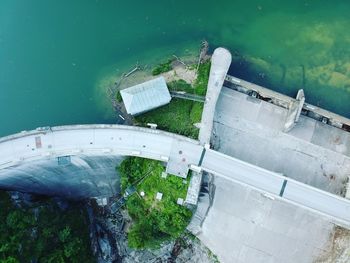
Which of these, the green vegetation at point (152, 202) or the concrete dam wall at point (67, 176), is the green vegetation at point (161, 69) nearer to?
the green vegetation at point (152, 202)

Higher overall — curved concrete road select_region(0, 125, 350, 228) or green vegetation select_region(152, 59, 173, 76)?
green vegetation select_region(152, 59, 173, 76)

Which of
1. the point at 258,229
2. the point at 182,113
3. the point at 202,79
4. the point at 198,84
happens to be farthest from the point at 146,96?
the point at 258,229

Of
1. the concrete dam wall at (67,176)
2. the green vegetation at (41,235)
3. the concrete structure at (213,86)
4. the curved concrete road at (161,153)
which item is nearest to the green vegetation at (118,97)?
the curved concrete road at (161,153)

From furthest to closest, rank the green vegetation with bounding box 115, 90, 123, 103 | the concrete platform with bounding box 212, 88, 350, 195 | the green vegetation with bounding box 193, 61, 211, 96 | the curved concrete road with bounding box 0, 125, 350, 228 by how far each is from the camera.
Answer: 1. the green vegetation with bounding box 115, 90, 123, 103
2. the green vegetation with bounding box 193, 61, 211, 96
3. the concrete platform with bounding box 212, 88, 350, 195
4. the curved concrete road with bounding box 0, 125, 350, 228

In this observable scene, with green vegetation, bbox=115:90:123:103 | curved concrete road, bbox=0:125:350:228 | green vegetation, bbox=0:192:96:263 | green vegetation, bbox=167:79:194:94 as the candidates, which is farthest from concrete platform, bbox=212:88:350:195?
green vegetation, bbox=0:192:96:263

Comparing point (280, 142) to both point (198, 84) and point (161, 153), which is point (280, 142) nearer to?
point (198, 84)

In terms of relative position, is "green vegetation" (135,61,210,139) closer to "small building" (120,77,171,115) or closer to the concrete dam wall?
"small building" (120,77,171,115)
